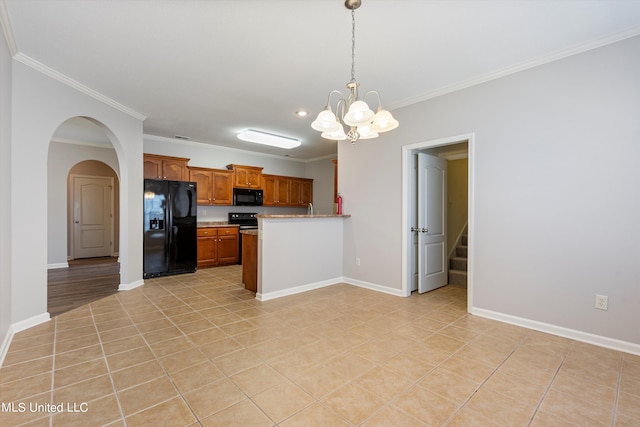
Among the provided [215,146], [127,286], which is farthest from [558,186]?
[215,146]

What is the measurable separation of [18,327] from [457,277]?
554 centimetres

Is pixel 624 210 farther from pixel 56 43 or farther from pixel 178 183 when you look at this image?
pixel 178 183

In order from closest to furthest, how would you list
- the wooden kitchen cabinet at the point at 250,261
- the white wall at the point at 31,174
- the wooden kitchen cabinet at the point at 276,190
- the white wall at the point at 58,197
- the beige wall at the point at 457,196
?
the white wall at the point at 31,174 → the wooden kitchen cabinet at the point at 250,261 → the beige wall at the point at 457,196 → the white wall at the point at 58,197 → the wooden kitchen cabinet at the point at 276,190

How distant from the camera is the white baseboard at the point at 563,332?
2.48 meters

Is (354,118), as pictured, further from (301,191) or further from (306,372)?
(301,191)

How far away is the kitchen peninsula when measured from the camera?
3934mm

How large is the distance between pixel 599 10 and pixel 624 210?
1.61 metres

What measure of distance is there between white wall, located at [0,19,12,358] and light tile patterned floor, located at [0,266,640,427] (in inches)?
11.2

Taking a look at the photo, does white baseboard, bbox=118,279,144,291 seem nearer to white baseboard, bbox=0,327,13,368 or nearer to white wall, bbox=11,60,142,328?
white wall, bbox=11,60,142,328

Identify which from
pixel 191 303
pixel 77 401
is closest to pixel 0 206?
pixel 77 401

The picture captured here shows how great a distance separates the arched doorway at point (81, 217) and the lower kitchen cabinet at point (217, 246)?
1.54 metres

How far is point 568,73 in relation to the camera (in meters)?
2.76

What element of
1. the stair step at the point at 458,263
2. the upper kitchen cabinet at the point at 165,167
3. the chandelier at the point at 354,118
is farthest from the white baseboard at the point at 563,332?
the upper kitchen cabinet at the point at 165,167

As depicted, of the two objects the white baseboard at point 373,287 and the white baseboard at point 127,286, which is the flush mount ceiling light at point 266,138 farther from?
the white baseboard at point 127,286
